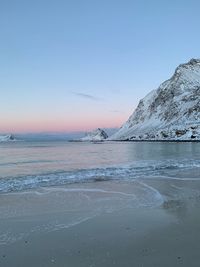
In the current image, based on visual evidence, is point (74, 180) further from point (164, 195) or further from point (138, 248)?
point (138, 248)

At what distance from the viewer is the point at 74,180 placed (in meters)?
20.7

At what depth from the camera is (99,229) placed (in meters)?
9.28

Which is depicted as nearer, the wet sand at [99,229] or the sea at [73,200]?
the wet sand at [99,229]

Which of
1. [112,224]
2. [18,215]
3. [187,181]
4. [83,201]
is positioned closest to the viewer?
[112,224]

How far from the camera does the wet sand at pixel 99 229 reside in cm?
701

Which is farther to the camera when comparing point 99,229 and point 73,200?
point 73,200

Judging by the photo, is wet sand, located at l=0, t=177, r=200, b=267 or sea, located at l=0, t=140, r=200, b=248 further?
sea, located at l=0, t=140, r=200, b=248

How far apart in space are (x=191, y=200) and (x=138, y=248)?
262 inches

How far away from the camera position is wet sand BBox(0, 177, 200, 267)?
23.0 ft

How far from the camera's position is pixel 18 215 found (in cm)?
1093

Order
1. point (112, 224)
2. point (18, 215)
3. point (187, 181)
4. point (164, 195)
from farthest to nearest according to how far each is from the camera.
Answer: point (187, 181), point (164, 195), point (18, 215), point (112, 224)

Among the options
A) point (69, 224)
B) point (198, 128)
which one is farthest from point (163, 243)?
point (198, 128)

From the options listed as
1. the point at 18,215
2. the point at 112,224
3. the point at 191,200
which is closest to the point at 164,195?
the point at 191,200

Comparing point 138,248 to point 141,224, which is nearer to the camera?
point 138,248
